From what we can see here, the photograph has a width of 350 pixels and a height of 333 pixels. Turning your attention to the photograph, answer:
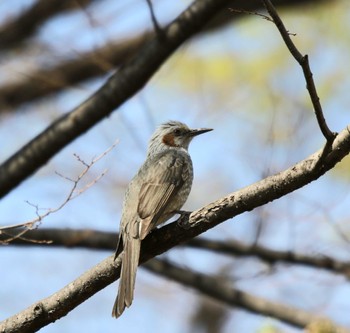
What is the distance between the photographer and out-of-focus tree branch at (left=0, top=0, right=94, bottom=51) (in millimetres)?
7832

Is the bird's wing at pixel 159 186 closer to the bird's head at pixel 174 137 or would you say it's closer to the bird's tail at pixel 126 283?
the bird's tail at pixel 126 283

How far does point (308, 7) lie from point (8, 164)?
380 cm

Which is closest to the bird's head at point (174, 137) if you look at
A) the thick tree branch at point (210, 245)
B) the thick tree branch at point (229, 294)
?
the thick tree branch at point (210, 245)

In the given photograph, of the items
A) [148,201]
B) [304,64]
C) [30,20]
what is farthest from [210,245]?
[304,64]

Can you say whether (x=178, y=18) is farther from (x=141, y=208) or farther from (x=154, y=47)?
(x=141, y=208)

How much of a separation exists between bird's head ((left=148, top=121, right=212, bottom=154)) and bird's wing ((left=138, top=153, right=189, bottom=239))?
2.19ft

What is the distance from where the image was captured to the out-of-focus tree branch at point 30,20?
25.7 ft

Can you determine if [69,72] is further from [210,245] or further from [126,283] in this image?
[126,283]

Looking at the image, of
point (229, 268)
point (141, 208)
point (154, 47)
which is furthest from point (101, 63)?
point (229, 268)

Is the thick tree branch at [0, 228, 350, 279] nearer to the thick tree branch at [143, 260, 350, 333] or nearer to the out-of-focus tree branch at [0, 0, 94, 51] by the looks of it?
the thick tree branch at [143, 260, 350, 333]

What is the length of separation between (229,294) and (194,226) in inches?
113

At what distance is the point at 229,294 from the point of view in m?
6.91

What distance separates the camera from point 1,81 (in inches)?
375

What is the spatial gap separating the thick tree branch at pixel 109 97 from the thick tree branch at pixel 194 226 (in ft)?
5.35
